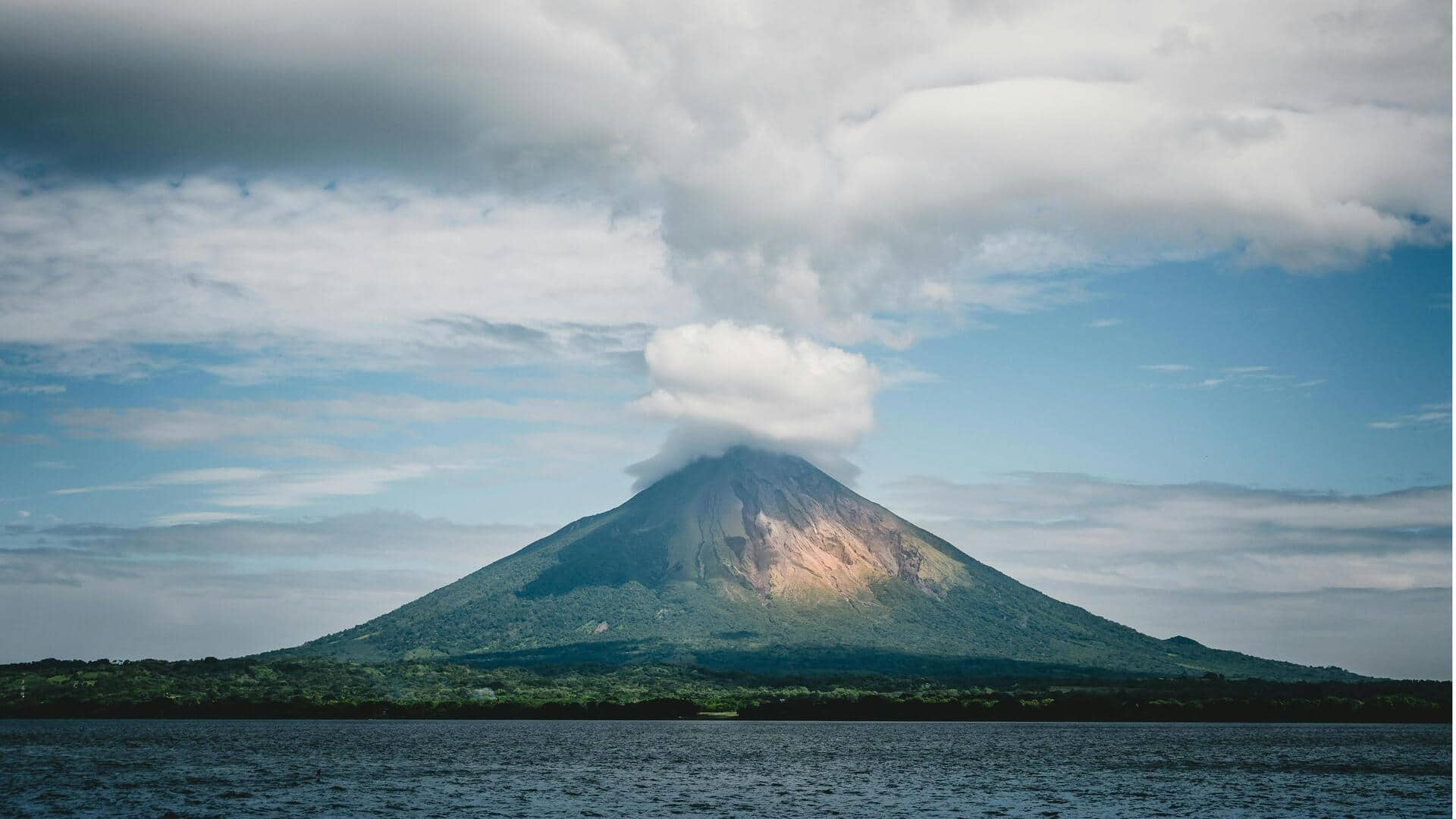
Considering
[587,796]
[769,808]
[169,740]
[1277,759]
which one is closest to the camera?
[769,808]

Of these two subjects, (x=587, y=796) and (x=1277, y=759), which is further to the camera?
(x=1277, y=759)

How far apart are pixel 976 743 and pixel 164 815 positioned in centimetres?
12145

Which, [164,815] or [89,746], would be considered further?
[89,746]

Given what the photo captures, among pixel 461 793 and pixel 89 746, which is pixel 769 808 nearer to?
pixel 461 793

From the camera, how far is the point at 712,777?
114250mm

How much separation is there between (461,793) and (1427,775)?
87.8 meters

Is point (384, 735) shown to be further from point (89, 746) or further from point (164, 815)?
point (164, 815)

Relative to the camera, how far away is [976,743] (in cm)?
17412

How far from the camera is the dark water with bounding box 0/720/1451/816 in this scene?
3378 inches

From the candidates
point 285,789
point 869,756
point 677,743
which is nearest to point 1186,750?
point 869,756

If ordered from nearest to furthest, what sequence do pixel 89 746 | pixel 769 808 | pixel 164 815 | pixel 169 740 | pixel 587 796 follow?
pixel 164 815 < pixel 769 808 < pixel 587 796 < pixel 89 746 < pixel 169 740

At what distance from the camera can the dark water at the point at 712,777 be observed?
85.8 metres

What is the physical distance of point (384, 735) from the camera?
7648 inches

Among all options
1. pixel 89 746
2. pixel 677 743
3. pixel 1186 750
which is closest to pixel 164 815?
pixel 89 746
